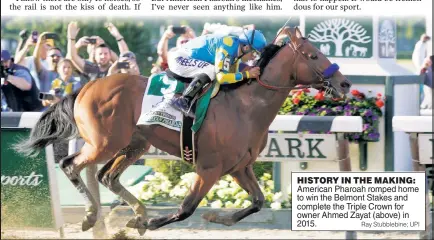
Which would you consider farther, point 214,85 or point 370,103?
point 370,103

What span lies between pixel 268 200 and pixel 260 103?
1.71m

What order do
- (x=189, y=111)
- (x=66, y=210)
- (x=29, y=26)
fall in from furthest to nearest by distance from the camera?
(x=29, y=26)
(x=66, y=210)
(x=189, y=111)

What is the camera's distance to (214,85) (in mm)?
7207

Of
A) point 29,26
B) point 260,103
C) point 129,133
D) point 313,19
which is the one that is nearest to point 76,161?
point 129,133

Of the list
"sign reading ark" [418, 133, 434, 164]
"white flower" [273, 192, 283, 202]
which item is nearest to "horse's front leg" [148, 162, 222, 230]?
"white flower" [273, 192, 283, 202]

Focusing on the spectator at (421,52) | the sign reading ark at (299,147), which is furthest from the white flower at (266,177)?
the spectator at (421,52)

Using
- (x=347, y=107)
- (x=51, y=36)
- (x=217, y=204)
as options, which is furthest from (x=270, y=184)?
(x=51, y=36)

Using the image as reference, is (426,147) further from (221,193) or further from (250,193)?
(221,193)

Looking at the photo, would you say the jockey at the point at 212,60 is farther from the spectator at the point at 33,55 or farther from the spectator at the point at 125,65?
the spectator at the point at 33,55

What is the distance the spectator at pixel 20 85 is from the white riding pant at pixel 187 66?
296cm

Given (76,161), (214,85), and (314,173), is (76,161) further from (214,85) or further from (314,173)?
(314,173)

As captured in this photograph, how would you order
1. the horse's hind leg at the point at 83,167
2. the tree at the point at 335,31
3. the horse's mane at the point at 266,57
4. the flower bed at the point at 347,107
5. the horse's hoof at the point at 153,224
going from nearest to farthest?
the horse's mane at the point at 266,57, the horse's hoof at the point at 153,224, the horse's hind leg at the point at 83,167, the flower bed at the point at 347,107, the tree at the point at 335,31

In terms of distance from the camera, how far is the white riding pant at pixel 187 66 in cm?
716

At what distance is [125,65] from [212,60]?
2333 millimetres
